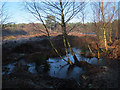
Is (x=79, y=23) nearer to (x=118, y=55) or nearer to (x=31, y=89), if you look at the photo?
(x=118, y=55)

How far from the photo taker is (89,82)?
5805 mm

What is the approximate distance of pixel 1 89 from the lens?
5.02 m

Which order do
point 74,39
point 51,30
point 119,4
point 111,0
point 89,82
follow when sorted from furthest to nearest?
point 74,39 → point 119,4 → point 111,0 → point 51,30 → point 89,82

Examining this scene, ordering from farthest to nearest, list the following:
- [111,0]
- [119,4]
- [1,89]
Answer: [119,4]
[111,0]
[1,89]

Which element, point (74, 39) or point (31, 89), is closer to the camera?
point (31, 89)

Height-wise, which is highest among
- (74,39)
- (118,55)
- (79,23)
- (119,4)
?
(119,4)

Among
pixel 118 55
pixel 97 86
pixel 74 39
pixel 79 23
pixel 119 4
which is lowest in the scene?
pixel 97 86

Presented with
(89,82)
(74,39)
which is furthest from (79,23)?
(74,39)

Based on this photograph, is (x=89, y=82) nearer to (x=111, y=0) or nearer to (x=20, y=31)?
(x=111, y=0)

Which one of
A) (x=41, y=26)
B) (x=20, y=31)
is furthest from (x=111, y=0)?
(x=20, y=31)

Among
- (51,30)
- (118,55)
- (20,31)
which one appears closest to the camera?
(51,30)

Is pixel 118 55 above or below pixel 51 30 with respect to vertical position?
below

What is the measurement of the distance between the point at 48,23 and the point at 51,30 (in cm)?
77

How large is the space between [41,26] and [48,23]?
0.66 metres
